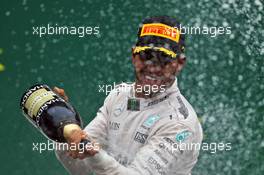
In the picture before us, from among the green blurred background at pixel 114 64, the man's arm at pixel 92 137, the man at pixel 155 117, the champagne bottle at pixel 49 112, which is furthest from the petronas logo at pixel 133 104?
the green blurred background at pixel 114 64

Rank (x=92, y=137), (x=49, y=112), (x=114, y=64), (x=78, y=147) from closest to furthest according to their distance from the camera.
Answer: (x=78, y=147) < (x=49, y=112) < (x=92, y=137) < (x=114, y=64)

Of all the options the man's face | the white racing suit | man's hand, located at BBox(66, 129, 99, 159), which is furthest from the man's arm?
man's hand, located at BBox(66, 129, 99, 159)

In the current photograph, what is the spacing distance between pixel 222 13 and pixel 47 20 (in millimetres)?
1136

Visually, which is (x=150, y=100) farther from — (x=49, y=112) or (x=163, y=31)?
(x=49, y=112)

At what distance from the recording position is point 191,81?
4754 mm

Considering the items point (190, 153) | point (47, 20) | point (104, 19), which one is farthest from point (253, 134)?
point (190, 153)

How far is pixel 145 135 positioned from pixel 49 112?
349 millimetres

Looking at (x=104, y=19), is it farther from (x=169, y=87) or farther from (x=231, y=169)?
(x=169, y=87)

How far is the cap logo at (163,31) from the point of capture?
2.40 m

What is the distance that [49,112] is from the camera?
7.34 ft

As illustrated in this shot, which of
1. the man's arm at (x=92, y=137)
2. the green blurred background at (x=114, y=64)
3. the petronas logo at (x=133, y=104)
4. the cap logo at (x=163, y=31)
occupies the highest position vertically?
the cap logo at (x=163, y=31)

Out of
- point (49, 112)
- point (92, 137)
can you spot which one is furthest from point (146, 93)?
point (49, 112)

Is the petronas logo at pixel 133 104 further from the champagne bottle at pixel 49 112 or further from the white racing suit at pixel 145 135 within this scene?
the champagne bottle at pixel 49 112

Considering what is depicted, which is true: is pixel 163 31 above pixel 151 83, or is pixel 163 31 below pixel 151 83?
above
